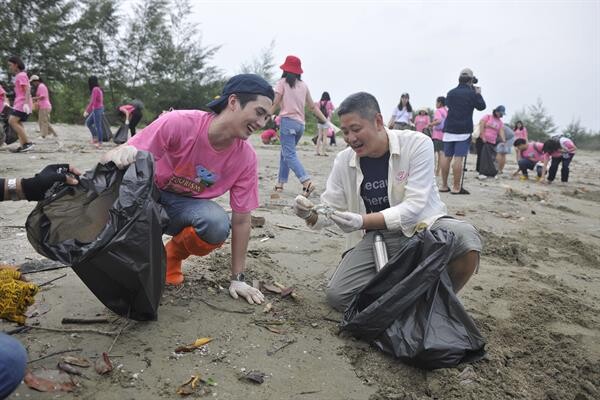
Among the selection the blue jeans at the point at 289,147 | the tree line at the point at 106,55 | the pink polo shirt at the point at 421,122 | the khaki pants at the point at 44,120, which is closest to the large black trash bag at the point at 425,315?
the blue jeans at the point at 289,147

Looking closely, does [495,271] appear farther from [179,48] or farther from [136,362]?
[179,48]

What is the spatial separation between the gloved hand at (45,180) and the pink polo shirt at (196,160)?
15.7 inches

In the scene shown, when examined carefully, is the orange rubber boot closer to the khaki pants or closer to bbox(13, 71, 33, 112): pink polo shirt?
bbox(13, 71, 33, 112): pink polo shirt

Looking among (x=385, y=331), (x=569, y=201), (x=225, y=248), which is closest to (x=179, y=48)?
(x=569, y=201)

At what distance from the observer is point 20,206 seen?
14.6 feet

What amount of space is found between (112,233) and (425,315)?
141 cm

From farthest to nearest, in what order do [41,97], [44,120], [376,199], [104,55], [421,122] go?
1. [104,55]
2. [421,122]
3. [44,120]
4. [41,97]
5. [376,199]

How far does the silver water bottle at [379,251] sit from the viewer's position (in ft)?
8.64

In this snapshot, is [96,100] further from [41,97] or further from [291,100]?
[291,100]

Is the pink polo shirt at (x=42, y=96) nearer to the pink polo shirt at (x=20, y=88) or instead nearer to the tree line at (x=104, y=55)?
the pink polo shirt at (x=20, y=88)

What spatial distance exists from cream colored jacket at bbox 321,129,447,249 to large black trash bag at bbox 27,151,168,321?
122cm

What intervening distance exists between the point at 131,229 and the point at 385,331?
125 centimetres

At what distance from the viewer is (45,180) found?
199 cm

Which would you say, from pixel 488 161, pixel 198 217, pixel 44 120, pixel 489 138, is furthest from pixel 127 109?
pixel 198 217
